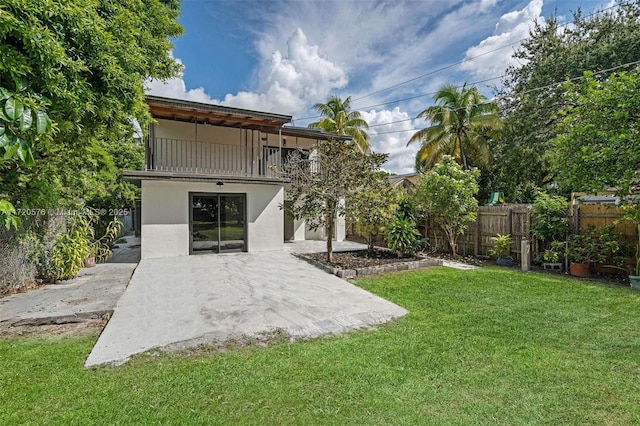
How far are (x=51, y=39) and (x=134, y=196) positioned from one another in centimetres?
1483

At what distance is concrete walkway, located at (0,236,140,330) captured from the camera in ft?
16.4

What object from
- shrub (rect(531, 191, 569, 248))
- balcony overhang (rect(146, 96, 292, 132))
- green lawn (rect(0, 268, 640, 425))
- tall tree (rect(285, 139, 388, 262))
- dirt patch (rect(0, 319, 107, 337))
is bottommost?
dirt patch (rect(0, 319, 107, 337))

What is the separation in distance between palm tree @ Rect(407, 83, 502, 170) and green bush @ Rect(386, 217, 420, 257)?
458 inches

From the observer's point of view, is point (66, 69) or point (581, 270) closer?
point (66, 69)

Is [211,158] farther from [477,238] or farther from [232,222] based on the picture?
[477,238]

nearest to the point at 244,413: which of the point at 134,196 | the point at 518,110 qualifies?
the point at 134,196

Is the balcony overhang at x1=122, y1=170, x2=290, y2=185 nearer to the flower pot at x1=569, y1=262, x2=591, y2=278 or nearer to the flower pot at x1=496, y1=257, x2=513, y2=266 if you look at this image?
the flower pot at x1=496, y1=257, x2=513, y2=266

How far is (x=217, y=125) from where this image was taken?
12414 mm

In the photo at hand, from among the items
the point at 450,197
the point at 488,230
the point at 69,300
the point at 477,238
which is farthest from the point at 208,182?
the point at 488,230

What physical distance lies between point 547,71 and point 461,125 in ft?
16.6

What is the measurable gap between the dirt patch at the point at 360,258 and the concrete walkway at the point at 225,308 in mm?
1073

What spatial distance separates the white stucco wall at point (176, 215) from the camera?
34.1ft

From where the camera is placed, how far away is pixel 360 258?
10.1m

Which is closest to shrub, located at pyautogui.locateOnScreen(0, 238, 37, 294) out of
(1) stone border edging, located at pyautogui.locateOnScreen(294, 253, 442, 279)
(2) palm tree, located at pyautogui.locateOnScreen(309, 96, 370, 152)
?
(1) stone border edging, located at pyautogui.locateOnScreen(294, 253, 442, 279)
